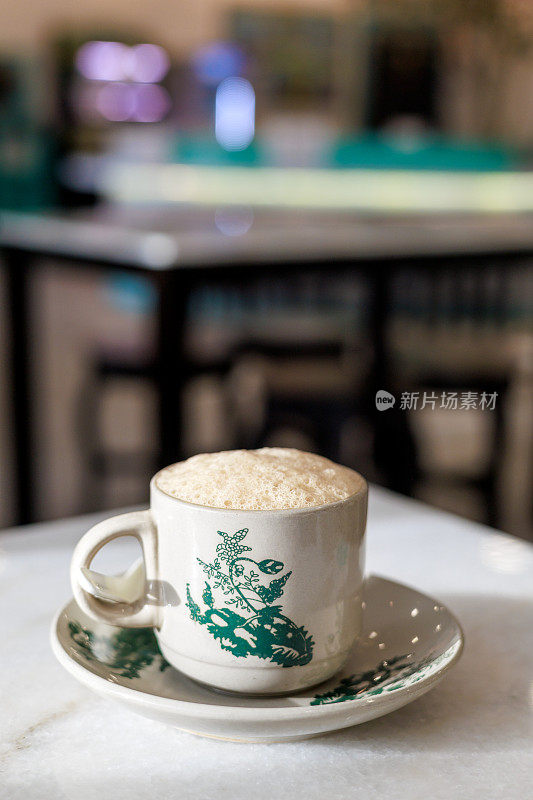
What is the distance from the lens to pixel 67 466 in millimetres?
2803

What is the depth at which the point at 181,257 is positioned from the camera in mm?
1801

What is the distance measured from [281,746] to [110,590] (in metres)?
0.11

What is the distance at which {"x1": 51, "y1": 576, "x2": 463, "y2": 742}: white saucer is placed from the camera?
1.20ft

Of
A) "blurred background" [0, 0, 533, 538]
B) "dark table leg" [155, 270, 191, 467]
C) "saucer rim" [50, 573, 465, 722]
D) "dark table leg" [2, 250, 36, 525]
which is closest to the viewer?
"saucer rim" [50, 573, 465, 722]

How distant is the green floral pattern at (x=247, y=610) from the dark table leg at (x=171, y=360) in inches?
54.6

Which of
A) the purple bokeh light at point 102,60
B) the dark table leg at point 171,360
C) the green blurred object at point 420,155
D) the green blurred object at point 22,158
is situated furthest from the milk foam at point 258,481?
the purple bokeh light at point 102,60

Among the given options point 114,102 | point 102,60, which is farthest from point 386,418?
point 102,60

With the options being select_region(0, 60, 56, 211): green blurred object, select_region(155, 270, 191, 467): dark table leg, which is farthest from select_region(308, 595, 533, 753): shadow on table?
select_region(0, 60, 56, 211): green blurred object

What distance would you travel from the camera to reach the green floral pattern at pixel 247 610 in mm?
389

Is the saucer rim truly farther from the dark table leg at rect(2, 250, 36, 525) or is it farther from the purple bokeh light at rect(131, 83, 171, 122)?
the purple bokeh light at rect(131, 83, 171, 122)

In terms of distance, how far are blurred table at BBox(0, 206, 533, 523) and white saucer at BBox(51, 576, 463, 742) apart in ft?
4.31

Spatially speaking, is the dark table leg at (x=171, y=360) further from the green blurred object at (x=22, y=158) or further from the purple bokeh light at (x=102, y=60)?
the purple bokeh light at (x=102, y=60)

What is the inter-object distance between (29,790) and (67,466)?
2499 mm

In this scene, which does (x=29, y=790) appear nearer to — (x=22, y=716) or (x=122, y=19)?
(x=22, y=716)
